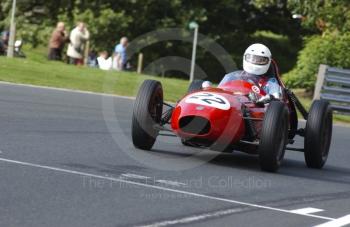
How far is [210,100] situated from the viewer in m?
11.0

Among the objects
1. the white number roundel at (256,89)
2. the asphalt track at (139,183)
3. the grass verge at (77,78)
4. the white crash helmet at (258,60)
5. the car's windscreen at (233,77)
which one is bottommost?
the grass verge at (77,78)

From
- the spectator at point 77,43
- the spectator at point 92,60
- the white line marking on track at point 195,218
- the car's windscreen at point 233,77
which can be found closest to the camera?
the white line marking on track at point 195,218

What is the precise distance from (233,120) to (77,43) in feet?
61.6

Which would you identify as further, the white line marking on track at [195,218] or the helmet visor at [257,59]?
the helmet visor at [257,59]

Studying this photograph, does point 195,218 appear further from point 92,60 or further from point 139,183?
point 92,60

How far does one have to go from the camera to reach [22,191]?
8062mm

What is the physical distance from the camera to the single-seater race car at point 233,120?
1095cm

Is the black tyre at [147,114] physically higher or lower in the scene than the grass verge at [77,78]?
higher

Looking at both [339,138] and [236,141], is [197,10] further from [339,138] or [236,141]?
[236,141]

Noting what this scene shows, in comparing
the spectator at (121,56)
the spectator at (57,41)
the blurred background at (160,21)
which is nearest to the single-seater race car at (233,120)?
the spectator at (57,41)

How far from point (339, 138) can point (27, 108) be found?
5.92 meters

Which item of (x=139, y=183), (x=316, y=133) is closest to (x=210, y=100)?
(x=316, y=133)

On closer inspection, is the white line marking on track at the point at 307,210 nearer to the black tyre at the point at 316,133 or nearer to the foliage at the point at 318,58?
the black tyre at the point at 316,133

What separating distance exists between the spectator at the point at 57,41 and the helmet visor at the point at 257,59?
17.7 meters
